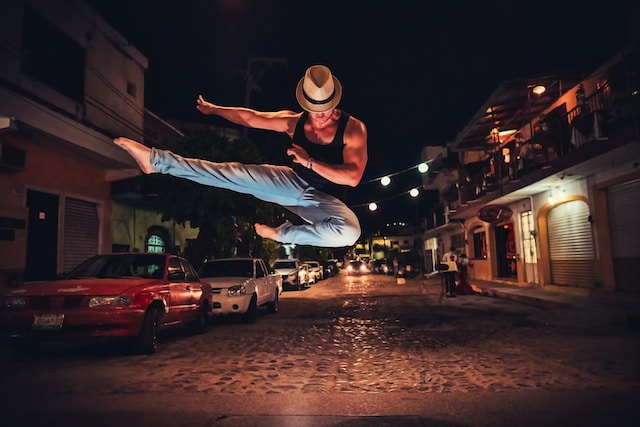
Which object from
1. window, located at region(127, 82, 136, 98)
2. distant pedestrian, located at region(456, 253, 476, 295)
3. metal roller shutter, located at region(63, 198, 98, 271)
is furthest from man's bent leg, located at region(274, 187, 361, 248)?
distant pedestrian, located at region(456, 253, 476, 295)

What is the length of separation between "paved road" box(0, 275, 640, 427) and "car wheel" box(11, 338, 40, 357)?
0.76 ft

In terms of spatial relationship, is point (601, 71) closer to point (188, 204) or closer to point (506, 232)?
point (506, 232)

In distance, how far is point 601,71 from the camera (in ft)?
46.6

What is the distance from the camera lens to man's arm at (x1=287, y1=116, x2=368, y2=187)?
10.2 feet

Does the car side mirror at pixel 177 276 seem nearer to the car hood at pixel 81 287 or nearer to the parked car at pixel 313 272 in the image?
the car hood at pixel 81 287

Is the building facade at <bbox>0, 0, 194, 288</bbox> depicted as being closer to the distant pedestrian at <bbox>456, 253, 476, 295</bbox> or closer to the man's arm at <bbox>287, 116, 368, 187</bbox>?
the man's arm at <bbox>287, 116, 368, 187</bbox>

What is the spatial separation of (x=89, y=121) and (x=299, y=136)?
14.0 metres

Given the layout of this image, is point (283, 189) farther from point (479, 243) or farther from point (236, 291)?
point (479, 243)

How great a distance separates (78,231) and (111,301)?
8.51m

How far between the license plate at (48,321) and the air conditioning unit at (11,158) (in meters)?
5.72

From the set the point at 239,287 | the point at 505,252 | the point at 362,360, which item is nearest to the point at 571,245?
the point at 505,252

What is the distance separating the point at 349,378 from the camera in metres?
6.48

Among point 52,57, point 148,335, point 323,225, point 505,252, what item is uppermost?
point 52,57

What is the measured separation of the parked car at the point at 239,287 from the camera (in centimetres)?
1200
